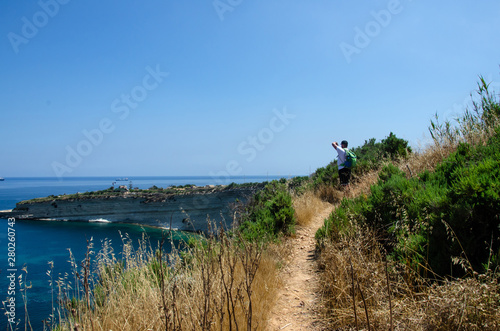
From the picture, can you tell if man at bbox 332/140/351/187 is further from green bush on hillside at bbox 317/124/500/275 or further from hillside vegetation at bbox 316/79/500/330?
green bush on hillside at bbox 317/124/500/275

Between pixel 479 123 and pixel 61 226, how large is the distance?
3150cm

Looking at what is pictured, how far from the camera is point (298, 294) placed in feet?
13.1

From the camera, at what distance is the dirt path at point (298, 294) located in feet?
10.5

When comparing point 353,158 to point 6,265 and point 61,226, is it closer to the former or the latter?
point 6,265

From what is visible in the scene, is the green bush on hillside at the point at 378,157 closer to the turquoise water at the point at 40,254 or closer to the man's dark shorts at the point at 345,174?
the man's dark shorts at the point at 345,174

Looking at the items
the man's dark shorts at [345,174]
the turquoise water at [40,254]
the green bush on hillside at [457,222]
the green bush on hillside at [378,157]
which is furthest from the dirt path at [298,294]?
the green bush on hillside at [378,157]

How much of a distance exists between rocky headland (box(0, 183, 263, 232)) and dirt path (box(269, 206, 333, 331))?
18.2 m

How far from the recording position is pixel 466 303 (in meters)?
1.88

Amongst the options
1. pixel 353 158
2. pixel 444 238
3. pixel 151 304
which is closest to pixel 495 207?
pixel 444 238

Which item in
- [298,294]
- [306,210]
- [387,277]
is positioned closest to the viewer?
[387,277]

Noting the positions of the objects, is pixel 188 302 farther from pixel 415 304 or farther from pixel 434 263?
pixel 434 263

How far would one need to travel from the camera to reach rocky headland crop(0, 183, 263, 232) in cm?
2509

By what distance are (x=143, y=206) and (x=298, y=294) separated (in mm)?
26645

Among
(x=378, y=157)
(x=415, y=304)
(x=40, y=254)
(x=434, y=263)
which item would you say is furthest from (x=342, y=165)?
(x=40, y=254)
